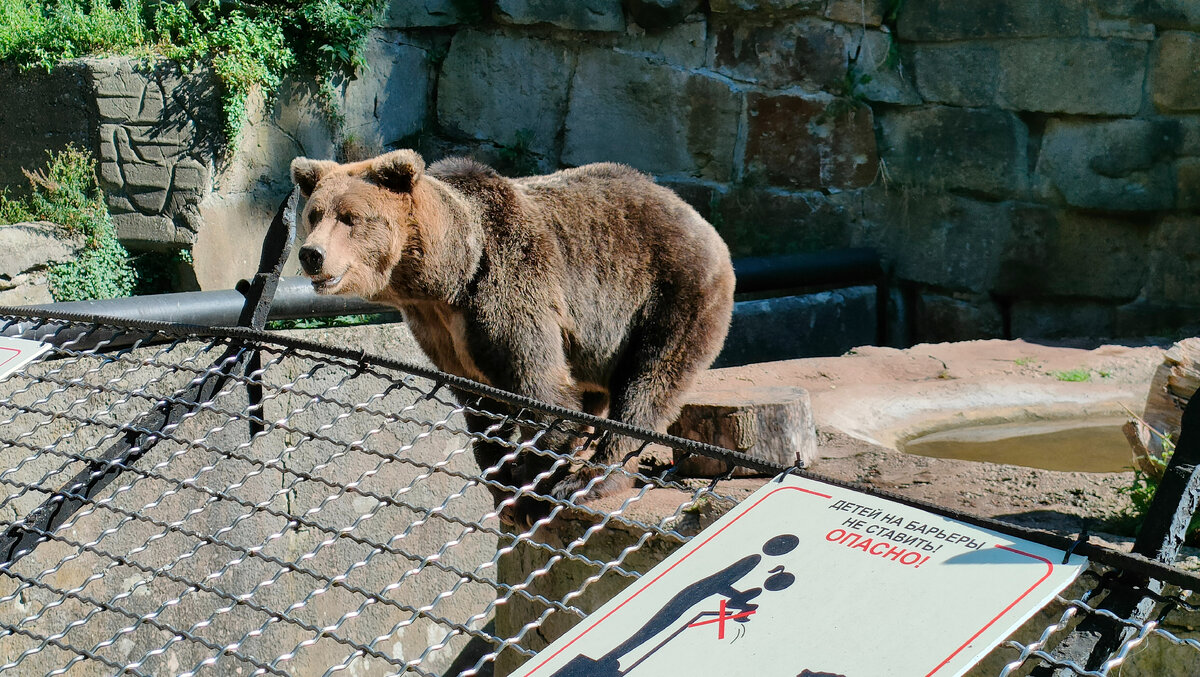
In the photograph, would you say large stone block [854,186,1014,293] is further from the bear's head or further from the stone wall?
the bear's head

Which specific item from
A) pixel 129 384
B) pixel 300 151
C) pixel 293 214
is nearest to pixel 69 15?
pixel 300 151

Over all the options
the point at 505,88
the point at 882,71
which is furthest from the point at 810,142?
the point at 505,88

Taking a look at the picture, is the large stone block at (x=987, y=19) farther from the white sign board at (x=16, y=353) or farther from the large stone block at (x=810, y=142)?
the white sign board at (x=16, y=353)

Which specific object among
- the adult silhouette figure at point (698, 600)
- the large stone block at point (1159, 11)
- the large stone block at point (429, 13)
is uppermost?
the large stone block at point (1159, 11)

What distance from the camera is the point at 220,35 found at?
24.7ft

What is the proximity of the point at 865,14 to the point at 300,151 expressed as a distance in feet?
15.5

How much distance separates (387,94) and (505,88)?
107cm

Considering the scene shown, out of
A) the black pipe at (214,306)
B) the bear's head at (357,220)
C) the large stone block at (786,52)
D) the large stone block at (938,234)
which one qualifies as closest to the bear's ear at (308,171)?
the bear's head at (357,220)

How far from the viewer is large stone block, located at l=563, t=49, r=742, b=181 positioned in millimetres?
8820

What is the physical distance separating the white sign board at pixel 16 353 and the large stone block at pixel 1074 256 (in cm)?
781

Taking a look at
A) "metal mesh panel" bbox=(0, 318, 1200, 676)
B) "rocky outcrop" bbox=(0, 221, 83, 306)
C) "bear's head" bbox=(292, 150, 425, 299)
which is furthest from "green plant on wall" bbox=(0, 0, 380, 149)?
"bear's head" bbox=(292, 150, 425, 299)

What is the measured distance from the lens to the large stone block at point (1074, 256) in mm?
8180

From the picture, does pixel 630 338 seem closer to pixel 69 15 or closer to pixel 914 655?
pixel 914 655

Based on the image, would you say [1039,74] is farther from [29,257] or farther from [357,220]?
[29,257]
